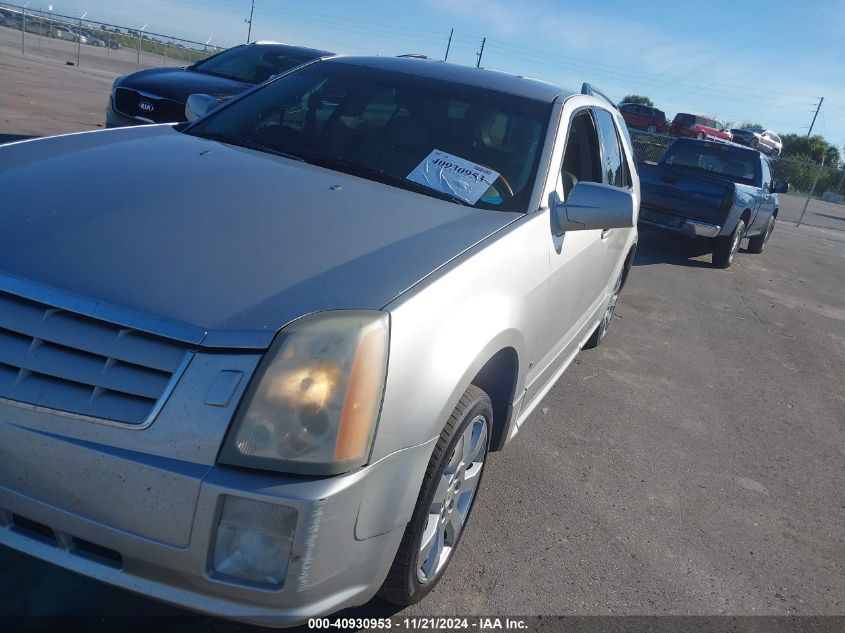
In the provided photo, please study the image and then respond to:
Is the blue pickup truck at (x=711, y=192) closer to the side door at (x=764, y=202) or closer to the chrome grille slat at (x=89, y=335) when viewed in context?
the side door at (x=764, y=202)

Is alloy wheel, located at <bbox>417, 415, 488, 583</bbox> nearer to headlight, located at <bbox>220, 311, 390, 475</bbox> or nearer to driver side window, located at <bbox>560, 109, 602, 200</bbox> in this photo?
headlight, located at <bbox>220, 311, 390, 475</bbox>

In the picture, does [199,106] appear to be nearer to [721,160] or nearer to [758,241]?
[721,160]

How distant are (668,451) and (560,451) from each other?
28.1 inches

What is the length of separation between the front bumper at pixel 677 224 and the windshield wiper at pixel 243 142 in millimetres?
7949

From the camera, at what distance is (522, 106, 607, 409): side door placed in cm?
321

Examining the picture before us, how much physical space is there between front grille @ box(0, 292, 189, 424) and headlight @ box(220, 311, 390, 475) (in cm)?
22

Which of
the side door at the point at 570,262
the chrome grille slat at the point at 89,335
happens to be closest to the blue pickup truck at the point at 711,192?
the side door at the point at 570,262

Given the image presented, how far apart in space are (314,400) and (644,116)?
3540 cm

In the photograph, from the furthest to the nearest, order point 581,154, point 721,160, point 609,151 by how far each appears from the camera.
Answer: point 721,160
point 609,151
point 581,154

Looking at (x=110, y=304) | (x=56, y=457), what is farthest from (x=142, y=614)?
(x=110, y=304)

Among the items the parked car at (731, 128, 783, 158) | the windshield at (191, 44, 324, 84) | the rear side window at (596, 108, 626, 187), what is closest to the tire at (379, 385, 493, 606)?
the rear side window at (596, 108, 626, 187)

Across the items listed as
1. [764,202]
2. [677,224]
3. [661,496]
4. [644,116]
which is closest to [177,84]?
[661,496]

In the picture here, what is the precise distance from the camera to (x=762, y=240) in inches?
506

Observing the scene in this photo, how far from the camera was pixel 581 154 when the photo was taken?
3977 mm
